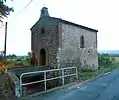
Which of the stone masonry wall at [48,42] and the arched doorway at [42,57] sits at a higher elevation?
the stone masonry wall at [48,42]

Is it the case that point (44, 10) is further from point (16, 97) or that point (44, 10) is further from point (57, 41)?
point (16, 97)

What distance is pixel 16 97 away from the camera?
7828mm

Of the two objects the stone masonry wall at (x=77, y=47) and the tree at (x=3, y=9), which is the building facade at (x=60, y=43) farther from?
the tree at (x=3, y=9)

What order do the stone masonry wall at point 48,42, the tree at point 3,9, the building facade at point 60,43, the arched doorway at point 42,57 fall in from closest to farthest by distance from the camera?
the tree at point 3,9 → the building facade at point 60,43 → the stone masonry wall at point 48,42 → the arched doorway at point 42,57

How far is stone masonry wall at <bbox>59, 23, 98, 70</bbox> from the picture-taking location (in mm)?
20438

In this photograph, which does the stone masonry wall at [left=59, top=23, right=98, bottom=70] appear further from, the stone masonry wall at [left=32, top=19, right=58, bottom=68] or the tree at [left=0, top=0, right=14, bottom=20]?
the tree at [left=0, top=0, right=14, bottom=20]

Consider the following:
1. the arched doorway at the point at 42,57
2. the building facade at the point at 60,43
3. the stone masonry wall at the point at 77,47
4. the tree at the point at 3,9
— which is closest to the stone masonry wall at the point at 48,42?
the building facade at the point at 60,43

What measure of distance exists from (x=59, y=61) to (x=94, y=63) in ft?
26.2

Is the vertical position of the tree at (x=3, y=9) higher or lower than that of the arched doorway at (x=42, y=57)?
higher

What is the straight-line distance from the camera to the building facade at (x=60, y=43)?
2027cm

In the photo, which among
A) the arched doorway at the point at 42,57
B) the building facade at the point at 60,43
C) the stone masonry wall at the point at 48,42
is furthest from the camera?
the arched doorway at the point at 42,57

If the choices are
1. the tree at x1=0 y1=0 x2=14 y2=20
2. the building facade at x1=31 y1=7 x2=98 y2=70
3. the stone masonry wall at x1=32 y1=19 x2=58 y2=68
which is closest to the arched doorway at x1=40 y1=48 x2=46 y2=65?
the building facade at x1=31 y1=7 x2=98 y2=70

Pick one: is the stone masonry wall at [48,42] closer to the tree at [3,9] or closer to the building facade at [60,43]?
the building facade at [60,43]

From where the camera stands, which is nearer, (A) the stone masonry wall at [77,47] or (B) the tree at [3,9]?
(B) the tree at [3,9]
